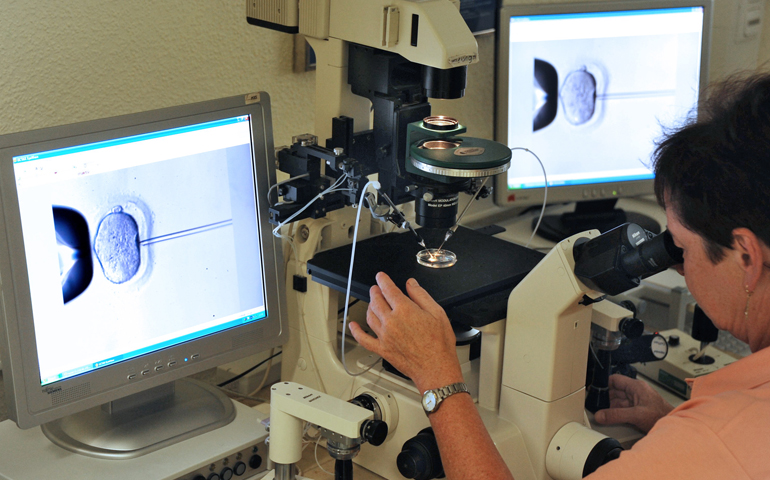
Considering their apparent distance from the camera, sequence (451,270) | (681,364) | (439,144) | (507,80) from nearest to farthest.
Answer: (439,144), (451,270), (681,364), (507,80)

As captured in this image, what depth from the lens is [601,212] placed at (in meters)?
2.19

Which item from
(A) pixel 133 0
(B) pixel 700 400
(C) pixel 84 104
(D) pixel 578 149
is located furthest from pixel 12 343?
(D) pixel 578 149

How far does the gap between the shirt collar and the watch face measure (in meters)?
0.33

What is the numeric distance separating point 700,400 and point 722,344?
3.44ft

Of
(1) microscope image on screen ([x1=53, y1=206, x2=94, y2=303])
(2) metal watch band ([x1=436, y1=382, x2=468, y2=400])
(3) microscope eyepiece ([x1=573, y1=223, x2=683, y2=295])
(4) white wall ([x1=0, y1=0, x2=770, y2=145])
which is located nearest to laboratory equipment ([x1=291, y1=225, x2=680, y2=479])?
(3) microscope eyepiece ([x1=573, y1=223, x2=683, y2=295])

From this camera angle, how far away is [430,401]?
3.43 ft

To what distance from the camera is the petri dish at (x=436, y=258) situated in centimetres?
129

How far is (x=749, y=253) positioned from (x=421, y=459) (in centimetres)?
51

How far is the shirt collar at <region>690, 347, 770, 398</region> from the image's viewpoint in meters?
0.90

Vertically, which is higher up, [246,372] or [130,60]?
[130,60]

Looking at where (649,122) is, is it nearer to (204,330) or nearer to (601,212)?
(601,212)

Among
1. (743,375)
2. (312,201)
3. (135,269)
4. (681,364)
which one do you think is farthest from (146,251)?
(681,364)

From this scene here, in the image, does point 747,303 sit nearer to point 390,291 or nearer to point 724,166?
point 724,166

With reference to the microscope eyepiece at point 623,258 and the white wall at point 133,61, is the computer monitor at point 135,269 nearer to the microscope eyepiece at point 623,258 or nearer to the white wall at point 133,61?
the white wall at point 133,61
